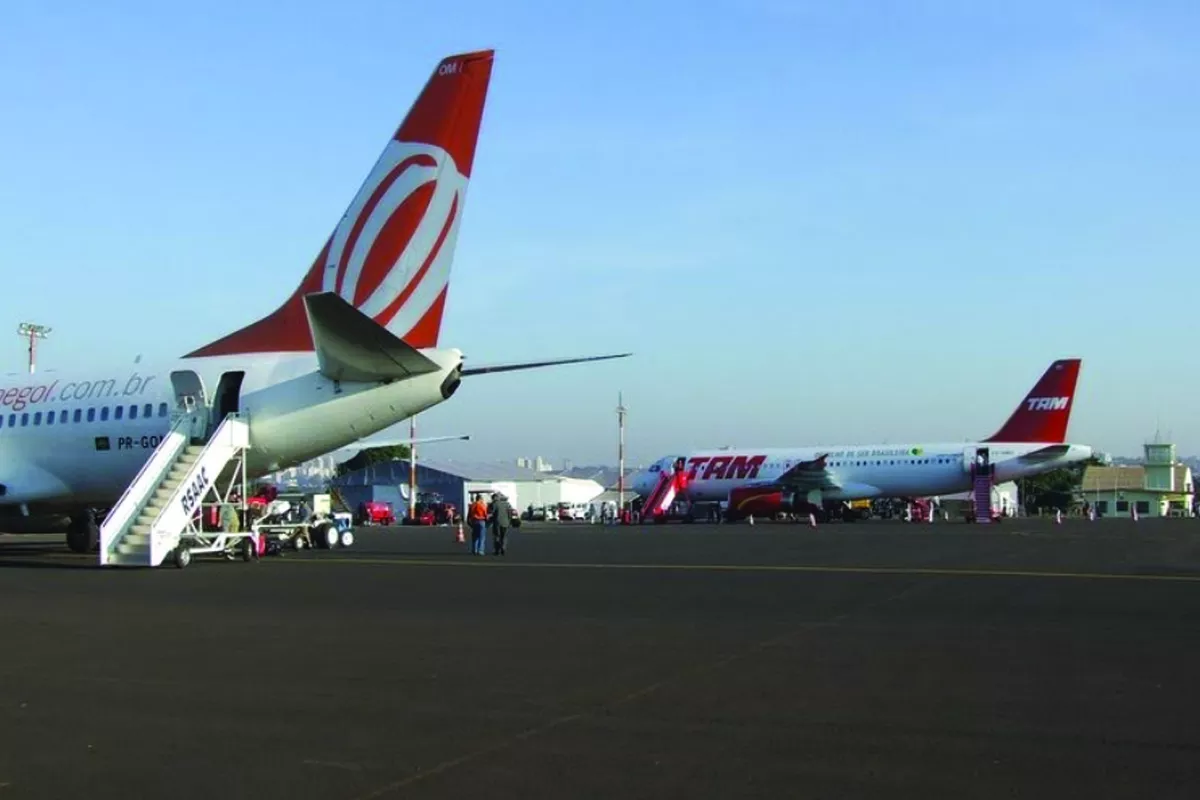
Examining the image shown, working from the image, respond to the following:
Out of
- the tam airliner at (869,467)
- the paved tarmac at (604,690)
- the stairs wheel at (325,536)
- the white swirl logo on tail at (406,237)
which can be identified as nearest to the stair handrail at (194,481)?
the white swirl logo on tail at (406,237)

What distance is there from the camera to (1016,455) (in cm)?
5466

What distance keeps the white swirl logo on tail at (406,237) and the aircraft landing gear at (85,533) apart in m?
8.28

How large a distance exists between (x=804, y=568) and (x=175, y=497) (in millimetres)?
10763

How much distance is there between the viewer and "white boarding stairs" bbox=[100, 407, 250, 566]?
63.8ft

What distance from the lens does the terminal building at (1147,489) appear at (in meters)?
111

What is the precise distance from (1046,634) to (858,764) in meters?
5.42

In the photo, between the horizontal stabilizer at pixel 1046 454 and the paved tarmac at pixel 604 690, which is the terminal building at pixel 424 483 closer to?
the horizontal stabilizer at pixel 1046 454

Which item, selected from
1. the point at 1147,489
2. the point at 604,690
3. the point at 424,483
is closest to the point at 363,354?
the point at 604,690

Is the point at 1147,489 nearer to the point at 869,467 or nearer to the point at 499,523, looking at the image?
the point at 869,467

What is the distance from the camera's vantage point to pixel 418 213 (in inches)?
844

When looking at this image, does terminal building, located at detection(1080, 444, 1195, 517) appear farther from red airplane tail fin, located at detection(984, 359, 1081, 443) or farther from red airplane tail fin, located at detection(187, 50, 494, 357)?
red airplane tail fin, located at detection(187, 50, 494, 357)

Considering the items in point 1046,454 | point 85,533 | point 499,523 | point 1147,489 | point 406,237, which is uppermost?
point 406,237

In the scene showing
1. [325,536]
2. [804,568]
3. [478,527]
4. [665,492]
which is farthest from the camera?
[665,492]

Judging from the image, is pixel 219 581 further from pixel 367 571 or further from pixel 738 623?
pixel 738 623
